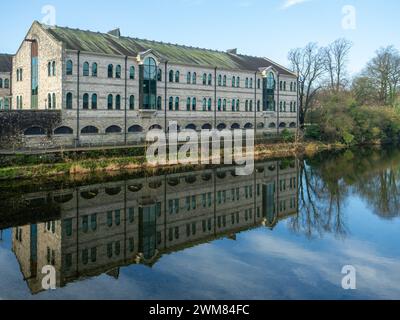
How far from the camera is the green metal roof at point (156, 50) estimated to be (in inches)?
1551

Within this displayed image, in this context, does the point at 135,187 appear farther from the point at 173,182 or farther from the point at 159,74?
the point at 159,74

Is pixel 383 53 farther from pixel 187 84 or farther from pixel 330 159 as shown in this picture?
pixel 187 84

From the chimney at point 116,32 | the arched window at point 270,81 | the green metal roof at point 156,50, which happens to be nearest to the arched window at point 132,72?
the green metal roof at point 156,50

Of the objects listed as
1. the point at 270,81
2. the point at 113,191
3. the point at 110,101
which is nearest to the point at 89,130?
the point at 110,101

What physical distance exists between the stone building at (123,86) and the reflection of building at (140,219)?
33.0 feet

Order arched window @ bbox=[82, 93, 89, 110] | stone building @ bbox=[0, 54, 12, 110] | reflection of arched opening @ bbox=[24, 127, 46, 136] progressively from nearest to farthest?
reflection of arched opening @ bbox=[24, 127, 46, 136] < arched window @ bbox=[82, 93, 89, 110] < stone building @ bbox=[0, 54, 12, 110]

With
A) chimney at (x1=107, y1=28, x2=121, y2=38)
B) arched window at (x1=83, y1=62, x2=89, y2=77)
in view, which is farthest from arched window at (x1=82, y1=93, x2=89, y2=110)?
chimney at (x1=107, y1=28, x2=121, y2=38)

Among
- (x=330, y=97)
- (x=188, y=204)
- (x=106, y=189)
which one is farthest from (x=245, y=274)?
(x=330, y=97)

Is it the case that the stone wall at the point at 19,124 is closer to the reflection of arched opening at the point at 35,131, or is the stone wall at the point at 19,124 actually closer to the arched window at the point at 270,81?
the reflection of arched opening at the point at 35,131

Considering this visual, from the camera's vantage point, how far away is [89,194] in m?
26.2

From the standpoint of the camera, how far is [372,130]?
62.8 meters

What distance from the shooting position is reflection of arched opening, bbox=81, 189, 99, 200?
25545 millimetres

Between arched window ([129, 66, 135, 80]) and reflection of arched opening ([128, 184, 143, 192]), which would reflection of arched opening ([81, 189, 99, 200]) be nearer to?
reflection of arched opening ([128, 184, 143, 192])

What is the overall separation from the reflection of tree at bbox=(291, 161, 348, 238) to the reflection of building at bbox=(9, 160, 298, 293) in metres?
0.89
